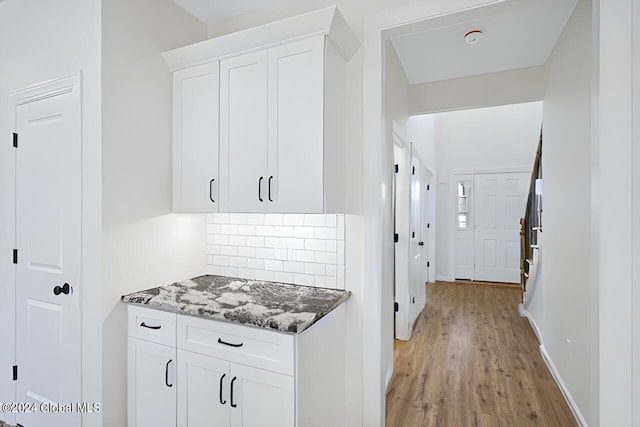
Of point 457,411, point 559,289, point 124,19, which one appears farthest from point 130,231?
point 559,289

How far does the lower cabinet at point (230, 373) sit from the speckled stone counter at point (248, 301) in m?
0.05

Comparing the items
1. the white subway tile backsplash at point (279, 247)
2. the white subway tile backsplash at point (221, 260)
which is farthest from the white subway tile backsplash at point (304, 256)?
the white subway tile backsplash at point (221, 260)

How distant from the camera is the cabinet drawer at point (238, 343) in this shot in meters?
1.52

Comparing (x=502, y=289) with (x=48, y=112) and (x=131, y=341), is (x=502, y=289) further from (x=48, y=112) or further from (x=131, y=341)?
(x=48, y=112)

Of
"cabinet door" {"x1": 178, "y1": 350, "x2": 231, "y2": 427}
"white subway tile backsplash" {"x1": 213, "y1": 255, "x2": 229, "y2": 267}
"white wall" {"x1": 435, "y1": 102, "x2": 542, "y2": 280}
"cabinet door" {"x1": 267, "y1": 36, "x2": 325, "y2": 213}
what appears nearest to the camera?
"cabinet door" {"x1": 178, "y1": 350, "x2": 231, "y2": 427}

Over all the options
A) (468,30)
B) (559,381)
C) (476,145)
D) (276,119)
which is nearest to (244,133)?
(276,119)

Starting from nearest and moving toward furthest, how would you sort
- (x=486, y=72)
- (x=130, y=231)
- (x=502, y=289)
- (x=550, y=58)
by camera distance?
1. (x=130, y=231)
2. (x=550, y=58)
3. (x=486, y=72)
4. (x=502, y=289)

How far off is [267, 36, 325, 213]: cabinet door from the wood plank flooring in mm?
1686

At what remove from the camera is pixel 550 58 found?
3096mm

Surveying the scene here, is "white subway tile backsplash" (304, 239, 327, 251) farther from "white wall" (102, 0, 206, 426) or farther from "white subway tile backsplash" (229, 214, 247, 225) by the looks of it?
"white wall" (102, 0, 206, 426)

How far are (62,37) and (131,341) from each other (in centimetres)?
185

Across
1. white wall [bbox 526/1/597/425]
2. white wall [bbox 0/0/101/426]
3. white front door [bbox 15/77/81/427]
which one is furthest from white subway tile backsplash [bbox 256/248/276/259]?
white wall [bbox 526/1/597/425]

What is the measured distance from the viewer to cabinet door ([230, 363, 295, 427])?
1501mm

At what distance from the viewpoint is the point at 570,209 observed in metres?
2.46
